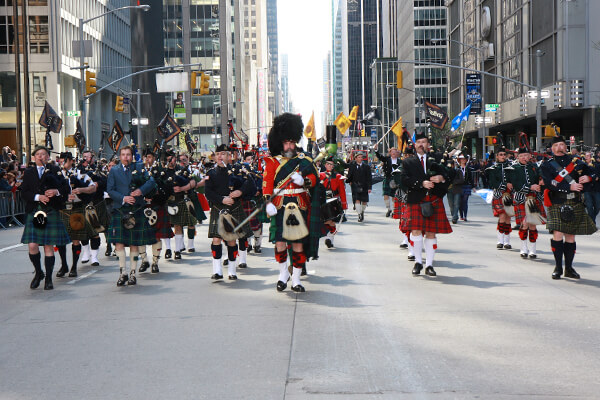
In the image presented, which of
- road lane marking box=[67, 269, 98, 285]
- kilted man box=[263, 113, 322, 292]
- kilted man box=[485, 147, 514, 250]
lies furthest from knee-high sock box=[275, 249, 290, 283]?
kilted man box=[485, 147, 514, 250]

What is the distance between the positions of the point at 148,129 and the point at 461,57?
33.9m

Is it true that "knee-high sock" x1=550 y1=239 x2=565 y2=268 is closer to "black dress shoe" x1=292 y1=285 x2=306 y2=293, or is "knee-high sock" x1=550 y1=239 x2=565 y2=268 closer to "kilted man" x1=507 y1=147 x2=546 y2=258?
"kilted man" x1=507 y1=147 x2=546 y2=258

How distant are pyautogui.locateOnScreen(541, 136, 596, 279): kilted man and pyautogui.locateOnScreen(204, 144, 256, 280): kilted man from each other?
13.8ft

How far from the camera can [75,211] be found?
13.1 meters

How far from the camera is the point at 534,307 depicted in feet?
27.9

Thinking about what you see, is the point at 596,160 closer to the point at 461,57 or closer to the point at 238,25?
the point at 461,57

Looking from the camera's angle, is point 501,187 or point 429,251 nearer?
point 429,251

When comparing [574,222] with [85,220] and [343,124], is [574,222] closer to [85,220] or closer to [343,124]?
[85,220]

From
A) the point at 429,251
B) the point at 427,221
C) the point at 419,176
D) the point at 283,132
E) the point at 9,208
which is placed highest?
the point at 283,132

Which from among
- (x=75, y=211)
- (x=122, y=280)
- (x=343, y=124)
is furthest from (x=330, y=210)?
(x=343, y=124)

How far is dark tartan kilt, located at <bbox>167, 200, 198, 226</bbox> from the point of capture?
46.9 feet

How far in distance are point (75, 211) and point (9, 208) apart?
10.8m

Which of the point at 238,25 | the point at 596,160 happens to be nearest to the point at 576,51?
the point at 596,160

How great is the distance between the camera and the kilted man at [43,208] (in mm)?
10508
